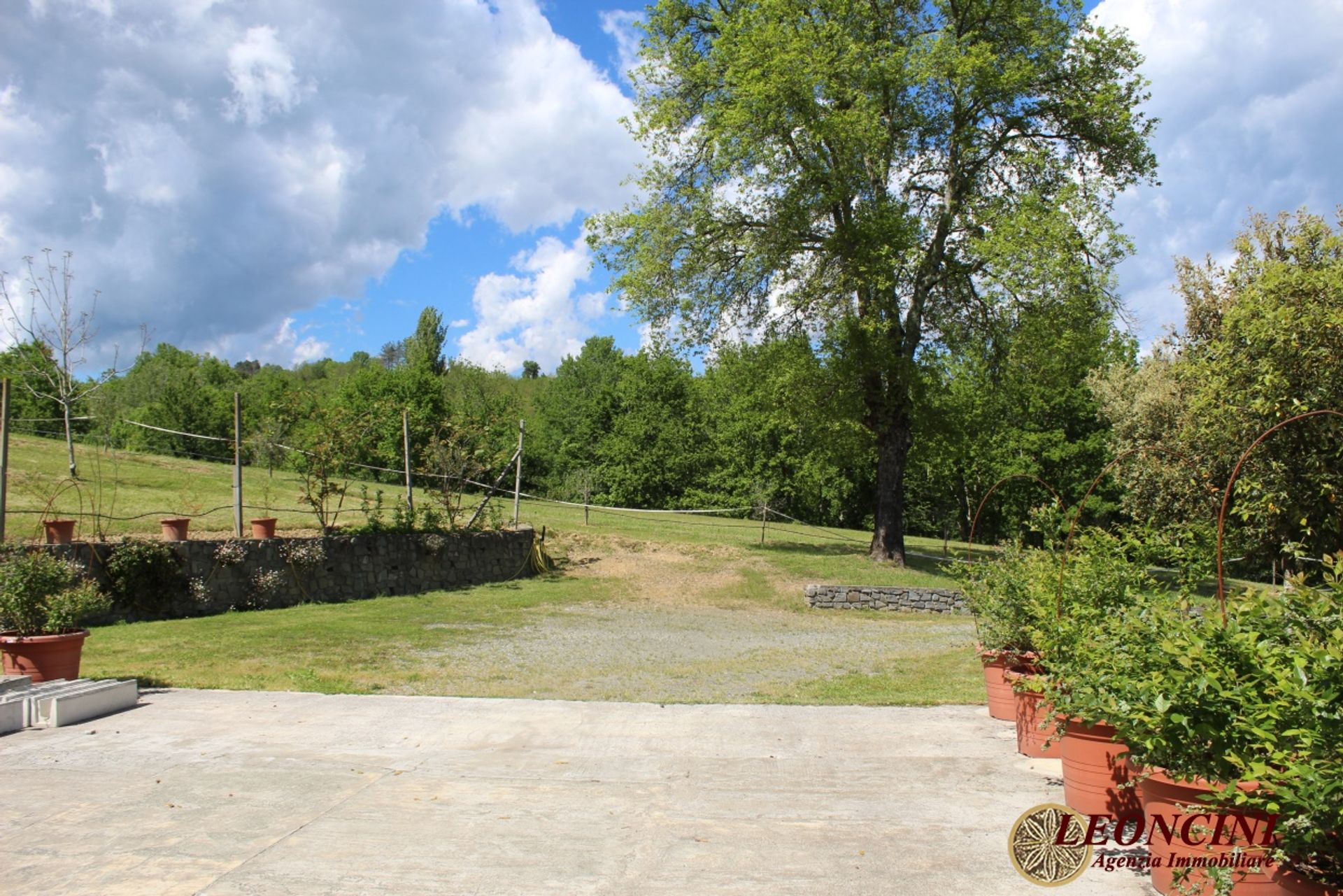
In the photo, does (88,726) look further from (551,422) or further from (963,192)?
(551,422)

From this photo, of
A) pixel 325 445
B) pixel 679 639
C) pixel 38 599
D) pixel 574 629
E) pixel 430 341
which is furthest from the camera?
pixel 430 341

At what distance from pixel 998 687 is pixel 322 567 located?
12231mm

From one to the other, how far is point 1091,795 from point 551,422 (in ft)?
193

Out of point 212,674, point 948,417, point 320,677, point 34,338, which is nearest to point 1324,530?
point 948,417

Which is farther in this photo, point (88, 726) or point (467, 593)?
point (467, 593)

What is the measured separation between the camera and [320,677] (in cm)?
866

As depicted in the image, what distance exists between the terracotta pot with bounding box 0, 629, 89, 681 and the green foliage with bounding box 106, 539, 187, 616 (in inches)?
208

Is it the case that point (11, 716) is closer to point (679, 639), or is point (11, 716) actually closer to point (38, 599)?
point (38, 599)

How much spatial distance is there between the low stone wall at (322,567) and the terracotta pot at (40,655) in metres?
4.31

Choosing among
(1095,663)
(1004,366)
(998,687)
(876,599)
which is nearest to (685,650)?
(998,687)

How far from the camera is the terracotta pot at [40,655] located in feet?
23.9

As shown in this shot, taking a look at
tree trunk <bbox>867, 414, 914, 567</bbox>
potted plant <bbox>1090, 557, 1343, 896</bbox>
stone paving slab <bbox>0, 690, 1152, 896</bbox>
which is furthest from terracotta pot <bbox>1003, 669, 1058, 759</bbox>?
tree trunk <bbox>867, 414, 914, 567</bbox>

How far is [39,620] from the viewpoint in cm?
744

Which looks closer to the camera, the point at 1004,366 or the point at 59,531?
the point at 59,531
